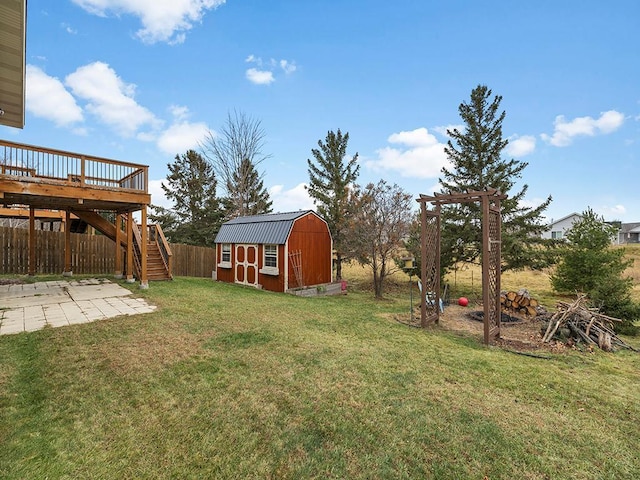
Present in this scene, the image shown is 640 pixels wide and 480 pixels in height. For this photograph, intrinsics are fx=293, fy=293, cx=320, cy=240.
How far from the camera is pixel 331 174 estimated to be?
15.9 meters

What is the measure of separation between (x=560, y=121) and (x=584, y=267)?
19.1 feet

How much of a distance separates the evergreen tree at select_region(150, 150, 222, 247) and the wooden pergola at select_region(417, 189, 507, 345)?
15.3 metres

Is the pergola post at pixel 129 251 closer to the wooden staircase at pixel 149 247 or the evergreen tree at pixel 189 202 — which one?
the wooden staircase at pixel 149 247

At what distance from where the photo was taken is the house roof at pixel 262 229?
36.6ft

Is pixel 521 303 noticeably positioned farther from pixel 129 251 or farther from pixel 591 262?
pixel 129 251

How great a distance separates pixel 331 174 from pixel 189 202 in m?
9.88

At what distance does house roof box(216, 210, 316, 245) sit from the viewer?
11.1 metres

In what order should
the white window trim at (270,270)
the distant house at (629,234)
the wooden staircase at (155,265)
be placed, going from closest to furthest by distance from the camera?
1. the wooden staircase at (155,265)
2. the white window trim at (270,270)
3. the distant house at (629,234)

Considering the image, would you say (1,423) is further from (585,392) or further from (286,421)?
(585,392)

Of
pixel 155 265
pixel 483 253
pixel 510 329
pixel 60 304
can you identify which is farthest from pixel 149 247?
pixel 510 329

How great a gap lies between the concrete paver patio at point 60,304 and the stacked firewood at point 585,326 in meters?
8.34

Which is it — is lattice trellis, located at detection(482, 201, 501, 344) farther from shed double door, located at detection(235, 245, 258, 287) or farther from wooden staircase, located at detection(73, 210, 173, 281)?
wooden staircase, located at detection(73, 210, 173, 281)

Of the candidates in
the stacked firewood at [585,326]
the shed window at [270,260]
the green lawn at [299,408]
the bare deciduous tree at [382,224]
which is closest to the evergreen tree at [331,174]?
the bare deciduous tree at [382,224]

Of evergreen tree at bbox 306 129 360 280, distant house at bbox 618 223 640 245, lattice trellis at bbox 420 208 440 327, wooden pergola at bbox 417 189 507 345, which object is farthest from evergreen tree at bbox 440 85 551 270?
distant house at bbox 618 223 640 245
